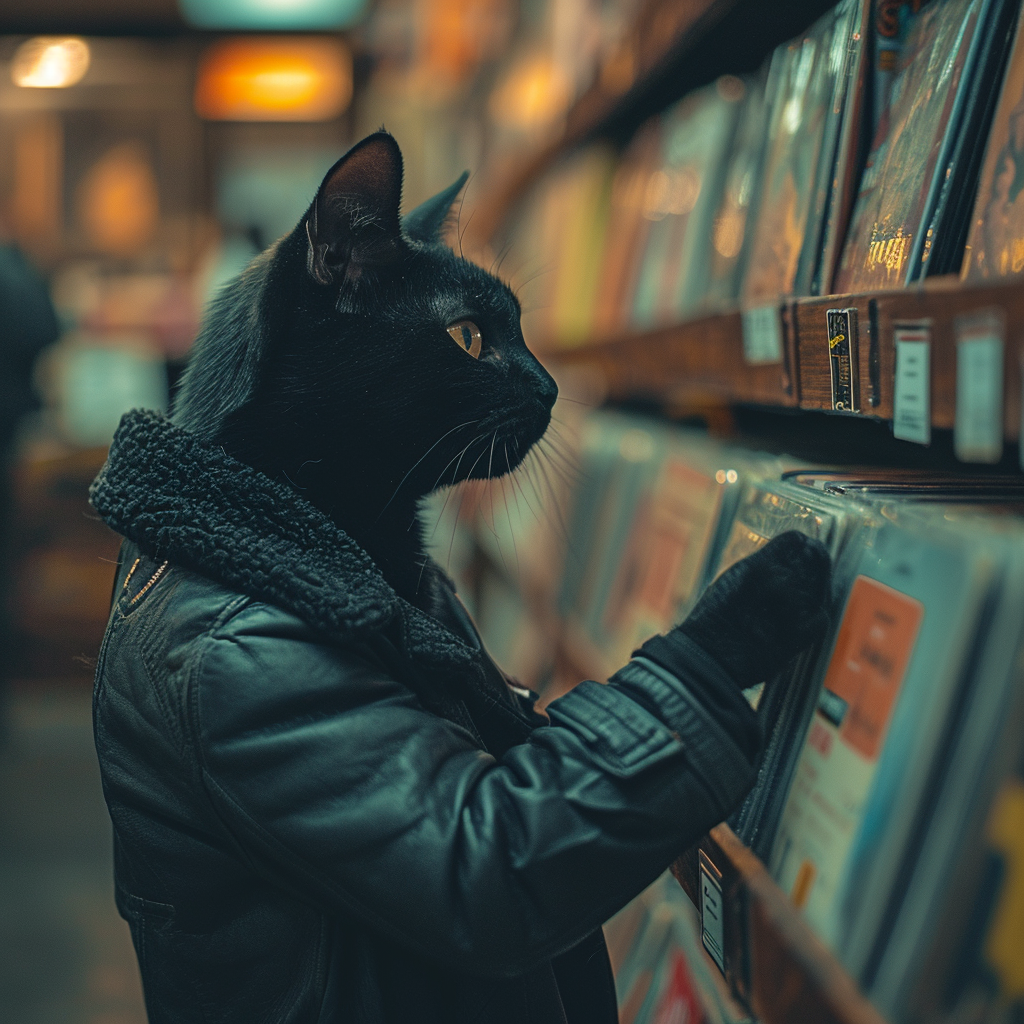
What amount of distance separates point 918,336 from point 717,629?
0.25m

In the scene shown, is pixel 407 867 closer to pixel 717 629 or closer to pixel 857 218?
pixel 717 629

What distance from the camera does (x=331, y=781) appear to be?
0.72 meters

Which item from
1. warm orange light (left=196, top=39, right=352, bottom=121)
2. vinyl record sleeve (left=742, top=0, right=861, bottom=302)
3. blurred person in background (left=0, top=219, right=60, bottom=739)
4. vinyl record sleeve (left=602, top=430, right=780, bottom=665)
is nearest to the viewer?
vinyl record sleeve (left=742, top=0, right=861, bottom=302)

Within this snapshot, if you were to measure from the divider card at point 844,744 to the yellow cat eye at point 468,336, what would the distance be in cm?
39

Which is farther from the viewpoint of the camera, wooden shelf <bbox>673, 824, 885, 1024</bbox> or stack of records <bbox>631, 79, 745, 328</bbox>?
stack of records <bbox>631, 79, 745, 328</bbox>

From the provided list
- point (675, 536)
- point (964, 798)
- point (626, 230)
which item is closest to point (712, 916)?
point (964, 798)

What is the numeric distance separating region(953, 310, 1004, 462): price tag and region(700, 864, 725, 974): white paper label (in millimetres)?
441

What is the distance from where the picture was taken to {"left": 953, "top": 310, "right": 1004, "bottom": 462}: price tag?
623 millimetres

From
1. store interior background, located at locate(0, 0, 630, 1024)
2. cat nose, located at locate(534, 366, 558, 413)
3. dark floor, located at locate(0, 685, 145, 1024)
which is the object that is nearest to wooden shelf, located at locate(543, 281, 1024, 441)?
cat nose, located at locate(534, 366, 558, 413)

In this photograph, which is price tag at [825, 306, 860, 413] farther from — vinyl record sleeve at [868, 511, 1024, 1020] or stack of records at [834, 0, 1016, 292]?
vinyl record sleeve at [868, 511, 1024, 1020]

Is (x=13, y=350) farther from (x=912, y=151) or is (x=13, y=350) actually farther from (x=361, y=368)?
(x=912, y=151)

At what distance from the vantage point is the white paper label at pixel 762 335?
1.01 meters

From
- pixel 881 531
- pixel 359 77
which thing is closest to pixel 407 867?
pixel 881 531

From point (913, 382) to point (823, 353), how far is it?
177 mm
